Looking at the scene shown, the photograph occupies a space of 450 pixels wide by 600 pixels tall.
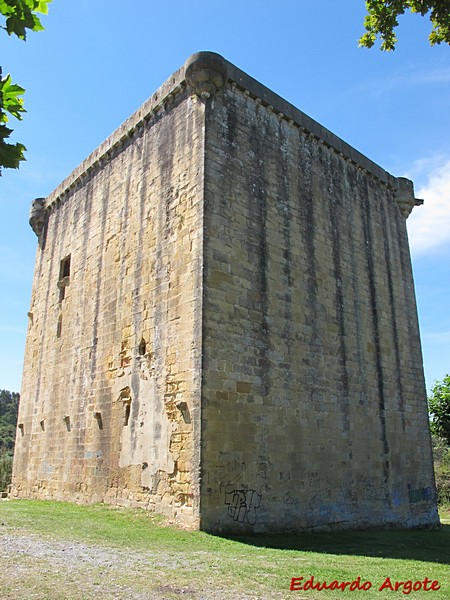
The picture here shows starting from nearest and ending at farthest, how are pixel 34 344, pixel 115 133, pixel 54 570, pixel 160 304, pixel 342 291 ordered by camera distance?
pixel 54 570 → pixel 160 304 → pixel 342 291 → pixel 115 133 → pixel 34 344

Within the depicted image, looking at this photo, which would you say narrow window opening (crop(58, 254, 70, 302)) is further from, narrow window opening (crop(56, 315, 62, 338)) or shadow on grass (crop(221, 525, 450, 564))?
shadow on grass (crop(221, 525, 450, 564))

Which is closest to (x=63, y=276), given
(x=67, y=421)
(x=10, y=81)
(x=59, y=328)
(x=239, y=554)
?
(x=59, y=328)

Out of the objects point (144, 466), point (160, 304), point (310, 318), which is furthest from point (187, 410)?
point (310, 318)

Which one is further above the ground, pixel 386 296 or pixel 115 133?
pixel 115 133

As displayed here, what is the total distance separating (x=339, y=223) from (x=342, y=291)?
1968 millimetres

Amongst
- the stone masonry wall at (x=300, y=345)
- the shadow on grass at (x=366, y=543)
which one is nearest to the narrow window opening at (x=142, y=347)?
the stone masonry wall at (x=300, y=345)

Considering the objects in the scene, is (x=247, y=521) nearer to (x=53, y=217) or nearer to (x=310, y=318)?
(x=310, y=318)

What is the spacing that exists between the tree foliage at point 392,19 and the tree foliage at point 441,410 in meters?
15.2

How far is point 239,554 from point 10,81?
6553 millimetres

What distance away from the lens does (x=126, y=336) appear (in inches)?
471

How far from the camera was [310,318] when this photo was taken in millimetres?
12102

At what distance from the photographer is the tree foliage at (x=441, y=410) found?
19.7 metres

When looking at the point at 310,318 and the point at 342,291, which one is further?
the point at 342,291

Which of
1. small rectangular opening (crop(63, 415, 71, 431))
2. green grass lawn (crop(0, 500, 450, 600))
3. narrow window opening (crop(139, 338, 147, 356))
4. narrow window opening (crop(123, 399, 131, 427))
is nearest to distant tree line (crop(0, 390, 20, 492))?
small rectangular opening (crop(63, 415, 71, 431))
